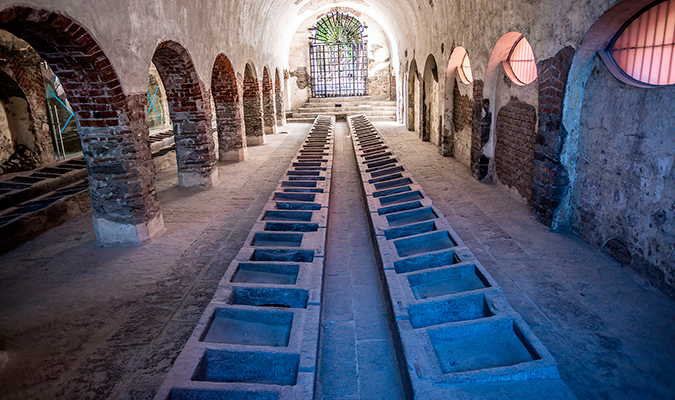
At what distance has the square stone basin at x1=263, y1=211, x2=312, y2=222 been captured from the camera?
5.32 m

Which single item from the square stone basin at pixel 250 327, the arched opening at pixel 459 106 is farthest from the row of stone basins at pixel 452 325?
the arched opening at pixel 459 106

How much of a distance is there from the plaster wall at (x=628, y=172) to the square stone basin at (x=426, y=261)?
172 cm

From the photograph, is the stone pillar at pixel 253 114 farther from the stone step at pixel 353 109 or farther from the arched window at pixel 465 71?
the stone step at pixel 353 109

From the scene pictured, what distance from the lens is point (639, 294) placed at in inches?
141

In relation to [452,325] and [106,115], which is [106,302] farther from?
[452,325]

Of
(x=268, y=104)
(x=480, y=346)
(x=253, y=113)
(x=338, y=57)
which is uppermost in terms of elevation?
(x=338, y=57)

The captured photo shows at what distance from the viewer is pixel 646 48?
388 centimetres

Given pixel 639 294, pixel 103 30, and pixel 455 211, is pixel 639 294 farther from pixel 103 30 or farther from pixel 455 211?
pixel 103 30

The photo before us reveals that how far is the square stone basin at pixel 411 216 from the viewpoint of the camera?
5.18 meters

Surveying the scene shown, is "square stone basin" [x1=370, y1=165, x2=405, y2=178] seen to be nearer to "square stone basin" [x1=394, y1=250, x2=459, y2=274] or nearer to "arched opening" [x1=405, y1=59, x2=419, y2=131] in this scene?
"square stone basin" [x1=394, y1=250, x2=459, y2=274]

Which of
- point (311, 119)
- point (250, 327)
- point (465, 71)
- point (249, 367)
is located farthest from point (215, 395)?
point (311, 119)

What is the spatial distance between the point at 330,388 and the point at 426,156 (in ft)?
26.7

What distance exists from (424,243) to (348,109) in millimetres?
16763

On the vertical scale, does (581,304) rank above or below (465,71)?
below
